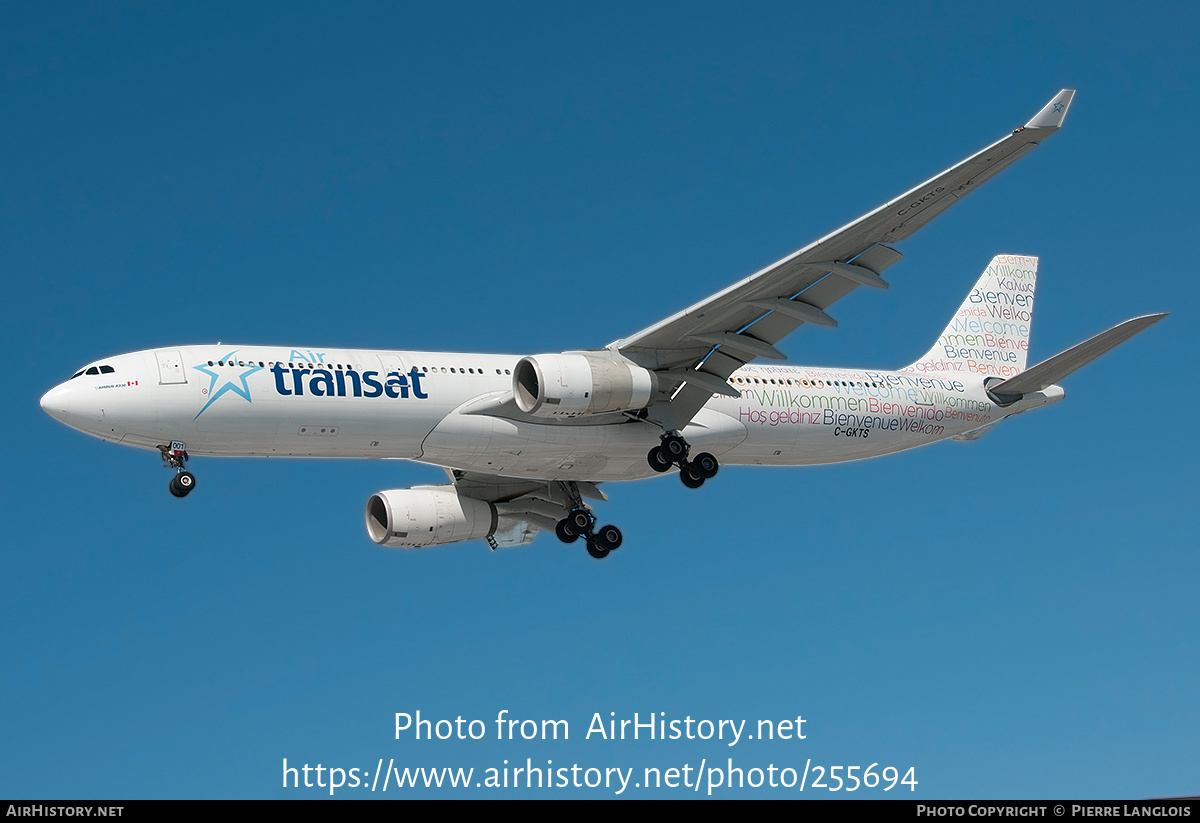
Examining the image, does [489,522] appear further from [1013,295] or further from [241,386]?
[1013,295]

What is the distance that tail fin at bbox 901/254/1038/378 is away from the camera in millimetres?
42656

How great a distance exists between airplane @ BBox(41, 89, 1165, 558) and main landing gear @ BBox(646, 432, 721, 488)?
0.16 ft

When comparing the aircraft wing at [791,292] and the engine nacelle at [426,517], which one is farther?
the engine nacelle at [426,517]

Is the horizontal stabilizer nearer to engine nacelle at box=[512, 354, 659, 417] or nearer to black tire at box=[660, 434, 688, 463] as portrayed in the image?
black tire at box=[660, 434, 688, 463]

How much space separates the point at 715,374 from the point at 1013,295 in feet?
48.0

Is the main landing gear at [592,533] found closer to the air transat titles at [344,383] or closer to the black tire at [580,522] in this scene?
the black tire at [580,522]

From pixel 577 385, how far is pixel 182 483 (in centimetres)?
919

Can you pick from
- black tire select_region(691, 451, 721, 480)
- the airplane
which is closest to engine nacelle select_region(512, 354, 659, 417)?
the airplane

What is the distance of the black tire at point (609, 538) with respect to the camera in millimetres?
38688

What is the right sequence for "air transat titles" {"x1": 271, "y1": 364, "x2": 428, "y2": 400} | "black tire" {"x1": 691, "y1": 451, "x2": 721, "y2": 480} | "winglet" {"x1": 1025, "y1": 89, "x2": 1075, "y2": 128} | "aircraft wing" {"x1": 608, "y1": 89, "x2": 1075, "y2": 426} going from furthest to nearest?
"black tire" {"x1": 691, "y1": 451, "x2": 721, "y2": 480} < "air transat titles" {"x1": 271, "y1": 364, "x2": 428, "y2": 400} < "aircraft wing" {"x1": 608, "y1": 89, "x2": 1075, "y2": 426} < "winglet" {"x1": 1025, "y1": 89, "x2": 1075, "y2": 128}

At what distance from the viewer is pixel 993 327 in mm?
44156

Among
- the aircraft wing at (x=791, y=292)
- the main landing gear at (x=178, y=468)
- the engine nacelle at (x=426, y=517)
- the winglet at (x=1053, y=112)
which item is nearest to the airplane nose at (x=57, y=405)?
the main landing gear at (x=178, y=468)

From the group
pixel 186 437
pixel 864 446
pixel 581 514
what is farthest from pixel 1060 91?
pixel 186 437

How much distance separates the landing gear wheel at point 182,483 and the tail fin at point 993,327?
70.4 feet
